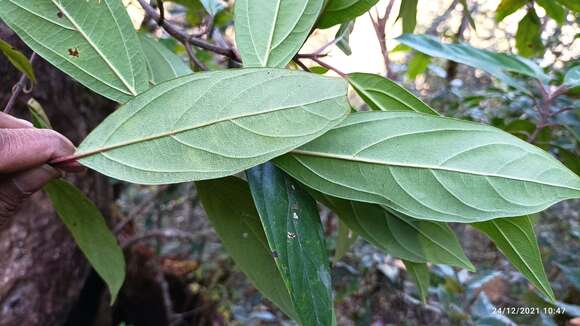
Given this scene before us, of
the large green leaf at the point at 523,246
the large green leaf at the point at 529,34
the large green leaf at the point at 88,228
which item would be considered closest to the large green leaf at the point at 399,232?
the large green leaf at the point at 523,246

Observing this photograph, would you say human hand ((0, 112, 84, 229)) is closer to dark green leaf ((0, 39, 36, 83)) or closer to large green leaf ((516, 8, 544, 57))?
dark green leaf ((0, 39, 36, 83))

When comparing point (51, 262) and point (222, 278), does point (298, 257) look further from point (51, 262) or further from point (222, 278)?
point (222, 278)

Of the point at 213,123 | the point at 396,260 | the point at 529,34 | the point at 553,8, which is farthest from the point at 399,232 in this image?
the point at 396,260

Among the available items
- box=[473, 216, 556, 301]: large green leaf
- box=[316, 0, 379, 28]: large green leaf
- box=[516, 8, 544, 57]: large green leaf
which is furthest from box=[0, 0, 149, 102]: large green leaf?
box=[516, 8, 544, 57]: large green leaf

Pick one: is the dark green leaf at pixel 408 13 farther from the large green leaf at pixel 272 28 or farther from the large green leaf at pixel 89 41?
the large green leaf at pixel 89 41

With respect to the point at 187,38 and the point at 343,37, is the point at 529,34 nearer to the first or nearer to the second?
the point at 343,37

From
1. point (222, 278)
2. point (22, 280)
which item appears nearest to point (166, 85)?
point (22, 280)
